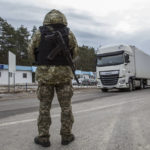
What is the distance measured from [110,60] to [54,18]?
13.1 metres

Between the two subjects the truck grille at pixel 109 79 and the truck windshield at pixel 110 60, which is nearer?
the truck windshield at pixel 110 60

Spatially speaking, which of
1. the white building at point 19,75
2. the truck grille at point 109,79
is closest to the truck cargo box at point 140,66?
the truck grille at point 109,79

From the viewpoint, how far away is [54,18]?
2994mm

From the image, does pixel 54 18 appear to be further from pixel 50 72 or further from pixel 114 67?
pixel 114 67

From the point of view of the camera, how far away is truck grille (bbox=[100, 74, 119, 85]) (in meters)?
15.5

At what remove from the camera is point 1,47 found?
202 ft

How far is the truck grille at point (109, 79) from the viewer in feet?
50.7

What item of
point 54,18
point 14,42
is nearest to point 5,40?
point 14,42

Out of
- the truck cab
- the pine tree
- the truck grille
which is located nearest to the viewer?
the truck cab

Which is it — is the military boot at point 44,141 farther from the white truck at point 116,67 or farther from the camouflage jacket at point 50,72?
the white truck at point 116,67

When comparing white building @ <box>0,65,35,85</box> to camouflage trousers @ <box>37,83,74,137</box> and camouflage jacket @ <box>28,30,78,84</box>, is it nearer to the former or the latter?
camouflage jacket @ <box>28,30,78,84</box>

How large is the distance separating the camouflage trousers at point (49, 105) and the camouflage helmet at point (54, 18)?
949mm

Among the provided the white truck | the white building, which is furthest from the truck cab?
the white building

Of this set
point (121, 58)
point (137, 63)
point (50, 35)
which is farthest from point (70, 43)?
point (137, 63)
